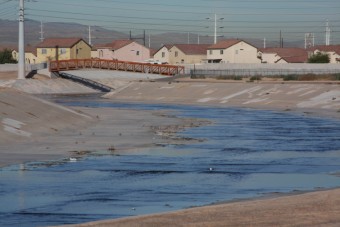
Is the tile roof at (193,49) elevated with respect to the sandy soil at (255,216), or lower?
elevated

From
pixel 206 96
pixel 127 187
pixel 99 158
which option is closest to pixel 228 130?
pixel 99 158

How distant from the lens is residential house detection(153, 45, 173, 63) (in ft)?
596

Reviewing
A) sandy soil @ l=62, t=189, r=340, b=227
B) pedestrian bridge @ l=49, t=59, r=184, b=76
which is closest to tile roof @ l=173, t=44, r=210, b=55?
pedestrian bridge @ l=49, t=59, r=184, b=76

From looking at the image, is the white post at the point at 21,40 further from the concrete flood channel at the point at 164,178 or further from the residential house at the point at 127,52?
the residential house at the point at 127,52

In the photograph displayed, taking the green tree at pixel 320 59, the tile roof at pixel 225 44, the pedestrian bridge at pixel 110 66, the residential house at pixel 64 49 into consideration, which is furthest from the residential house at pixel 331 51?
the pedestrian bridge at pixel 110 66

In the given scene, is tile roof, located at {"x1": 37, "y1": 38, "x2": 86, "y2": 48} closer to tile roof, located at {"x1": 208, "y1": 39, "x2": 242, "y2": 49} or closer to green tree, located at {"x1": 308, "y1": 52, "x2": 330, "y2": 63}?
tile roof, located at {"x1": 208, "y1": 39, "x2": 242, "y2": 49}

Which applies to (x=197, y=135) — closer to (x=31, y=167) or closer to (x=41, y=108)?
(x=41, y=108)

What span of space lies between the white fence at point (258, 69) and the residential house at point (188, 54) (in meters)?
37.5

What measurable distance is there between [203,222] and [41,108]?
117 feet

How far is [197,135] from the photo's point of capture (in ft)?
153

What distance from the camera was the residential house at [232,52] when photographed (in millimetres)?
165250

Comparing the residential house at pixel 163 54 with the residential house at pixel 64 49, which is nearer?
the residential house at pixel 64 49

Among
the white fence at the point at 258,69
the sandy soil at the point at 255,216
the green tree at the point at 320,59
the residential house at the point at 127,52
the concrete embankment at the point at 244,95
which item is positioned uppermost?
the residential house at the point at 127,52

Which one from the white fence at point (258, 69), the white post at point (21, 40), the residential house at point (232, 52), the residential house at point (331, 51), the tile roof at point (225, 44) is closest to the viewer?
the white post at point (21, 40)
